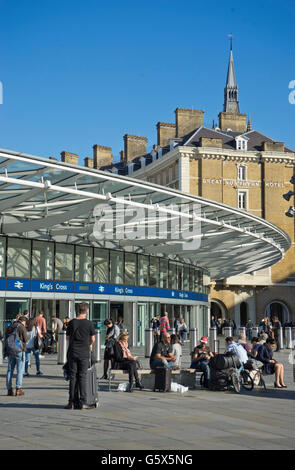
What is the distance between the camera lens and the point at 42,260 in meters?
26.0

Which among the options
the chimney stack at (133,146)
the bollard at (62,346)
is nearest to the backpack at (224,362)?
the bollard at (62,346)

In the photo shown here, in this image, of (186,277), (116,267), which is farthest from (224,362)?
(186,277)

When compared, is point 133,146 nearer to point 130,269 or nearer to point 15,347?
point 130,269

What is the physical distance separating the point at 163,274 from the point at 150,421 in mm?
24791

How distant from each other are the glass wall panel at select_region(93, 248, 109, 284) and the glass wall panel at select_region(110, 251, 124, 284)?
376mm

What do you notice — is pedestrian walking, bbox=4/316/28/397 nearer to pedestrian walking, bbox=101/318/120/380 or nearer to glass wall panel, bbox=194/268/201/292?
pedestrian walking, bbox=101/318/120/380

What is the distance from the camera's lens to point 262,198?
2415 inches

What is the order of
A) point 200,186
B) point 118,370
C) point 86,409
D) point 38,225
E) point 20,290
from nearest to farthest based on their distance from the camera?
point 86,409
point 118,370
point 38,225
point 20,290
point 200,186

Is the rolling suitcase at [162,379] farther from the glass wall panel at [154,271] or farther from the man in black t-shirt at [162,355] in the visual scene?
the glass wall panel at [154,271]

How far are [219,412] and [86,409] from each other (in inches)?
80.1

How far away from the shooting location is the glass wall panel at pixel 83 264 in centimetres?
2752

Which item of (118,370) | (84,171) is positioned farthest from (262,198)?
(118,370)
